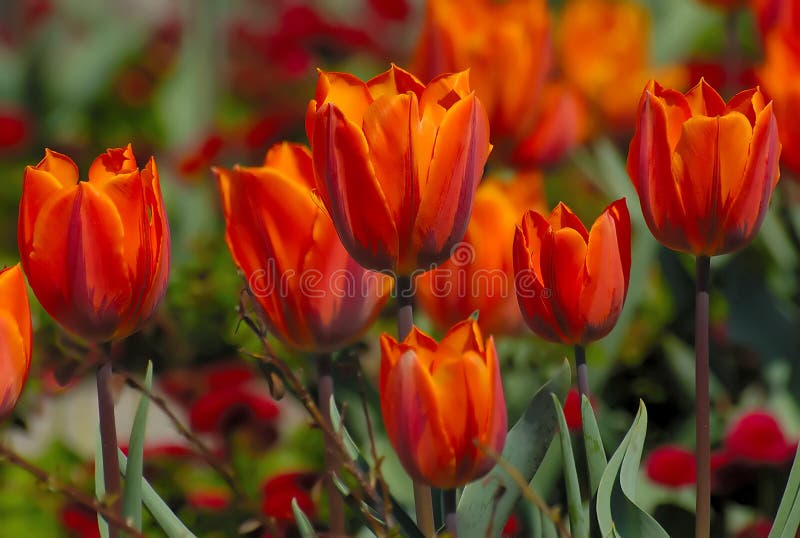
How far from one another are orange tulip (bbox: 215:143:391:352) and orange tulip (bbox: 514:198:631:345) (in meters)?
0.14

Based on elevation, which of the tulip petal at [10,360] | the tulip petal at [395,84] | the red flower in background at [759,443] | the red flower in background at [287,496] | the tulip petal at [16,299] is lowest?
the red flower in background at [287,496]

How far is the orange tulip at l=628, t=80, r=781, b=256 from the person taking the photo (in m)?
0.81

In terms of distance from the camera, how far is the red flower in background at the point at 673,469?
1.18m

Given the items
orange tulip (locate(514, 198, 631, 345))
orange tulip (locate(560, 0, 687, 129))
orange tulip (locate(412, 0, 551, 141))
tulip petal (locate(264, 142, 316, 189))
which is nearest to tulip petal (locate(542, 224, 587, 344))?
orange tulip (locate(514, 198, 631, 345))

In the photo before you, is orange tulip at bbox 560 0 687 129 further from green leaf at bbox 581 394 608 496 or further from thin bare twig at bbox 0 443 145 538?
thin bare twig at bbox 0 443 145 538

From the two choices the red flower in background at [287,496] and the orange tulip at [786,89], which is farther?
the orange tulip at [786,89]

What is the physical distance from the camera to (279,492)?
117 centimetres

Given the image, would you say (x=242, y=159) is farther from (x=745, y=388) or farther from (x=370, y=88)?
(x=370, y=88)

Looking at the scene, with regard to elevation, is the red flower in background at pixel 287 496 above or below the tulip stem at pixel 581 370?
below

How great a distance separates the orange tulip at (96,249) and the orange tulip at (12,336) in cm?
1

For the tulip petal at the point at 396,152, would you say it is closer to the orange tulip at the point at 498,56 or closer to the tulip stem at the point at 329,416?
the tulip stem at the point at 329,416

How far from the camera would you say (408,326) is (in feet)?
2.69

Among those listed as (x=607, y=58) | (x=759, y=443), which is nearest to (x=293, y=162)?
(x=759, y=443)

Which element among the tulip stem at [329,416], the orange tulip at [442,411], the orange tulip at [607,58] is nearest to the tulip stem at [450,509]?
the orange tulip at [442,411]
